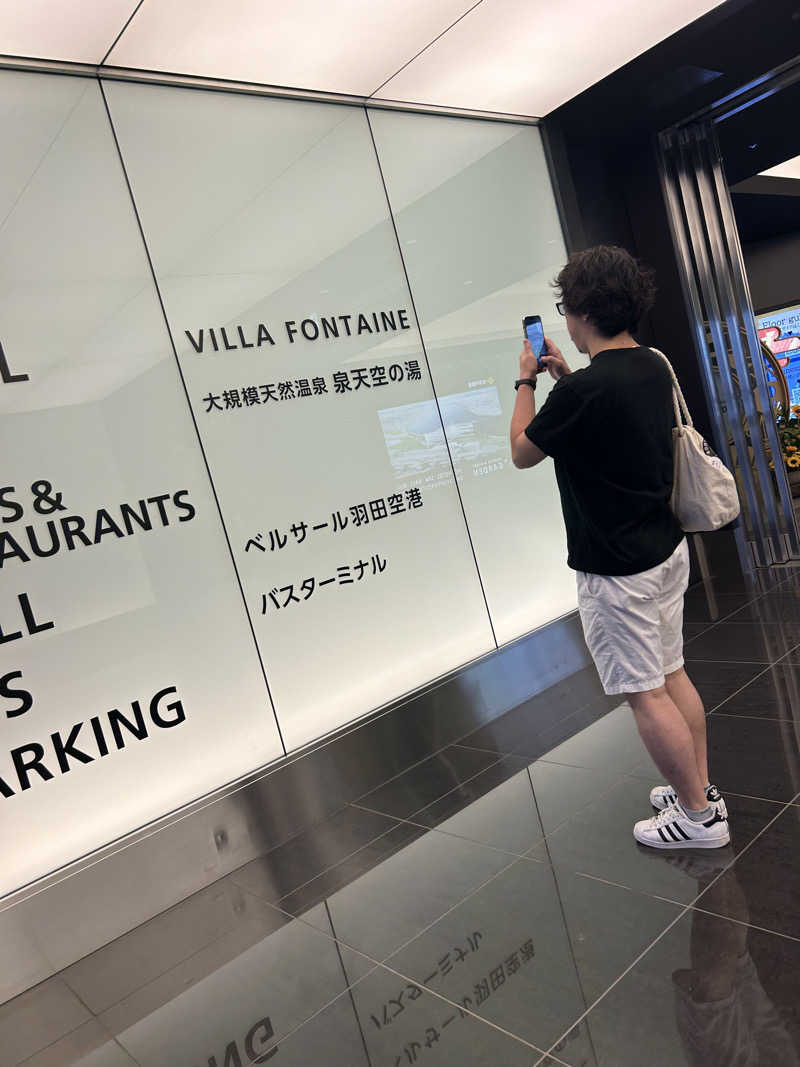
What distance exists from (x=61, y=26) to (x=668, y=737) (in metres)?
2.85

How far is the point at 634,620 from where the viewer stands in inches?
82.0

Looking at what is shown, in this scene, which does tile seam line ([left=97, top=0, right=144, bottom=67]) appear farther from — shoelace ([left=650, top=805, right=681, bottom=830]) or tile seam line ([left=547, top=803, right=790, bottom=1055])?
Result: tile seam line ([left=547, top=803, right=790, bottom=1055])

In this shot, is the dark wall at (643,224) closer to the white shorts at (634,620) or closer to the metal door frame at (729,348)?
the metal door frame at (729,348)

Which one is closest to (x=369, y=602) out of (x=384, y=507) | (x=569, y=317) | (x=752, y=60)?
(x=384, y=507)

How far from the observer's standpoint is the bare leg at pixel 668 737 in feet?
6.85

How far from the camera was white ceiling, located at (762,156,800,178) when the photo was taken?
24.8ft

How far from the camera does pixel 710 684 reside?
335 cm

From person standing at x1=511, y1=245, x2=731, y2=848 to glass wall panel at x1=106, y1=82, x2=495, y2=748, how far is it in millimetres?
1303

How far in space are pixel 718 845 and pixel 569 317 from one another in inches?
59.2

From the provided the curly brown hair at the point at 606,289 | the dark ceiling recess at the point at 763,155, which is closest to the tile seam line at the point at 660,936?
the curly brown hair at the point at 606,289

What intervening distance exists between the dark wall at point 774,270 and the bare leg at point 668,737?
9458mm

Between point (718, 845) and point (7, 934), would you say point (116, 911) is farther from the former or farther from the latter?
point (718, 845)

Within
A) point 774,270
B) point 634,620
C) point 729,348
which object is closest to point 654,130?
point 729,348

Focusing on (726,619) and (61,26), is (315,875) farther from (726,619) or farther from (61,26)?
(61,26)
